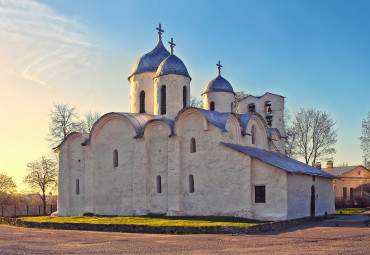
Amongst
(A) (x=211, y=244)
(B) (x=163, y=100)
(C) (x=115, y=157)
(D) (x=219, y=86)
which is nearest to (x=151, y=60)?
(B) (x=163, y=100)

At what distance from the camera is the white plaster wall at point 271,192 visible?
20.5 meters

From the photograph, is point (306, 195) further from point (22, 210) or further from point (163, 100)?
point (22, 210)

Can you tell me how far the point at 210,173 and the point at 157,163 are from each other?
3665mm

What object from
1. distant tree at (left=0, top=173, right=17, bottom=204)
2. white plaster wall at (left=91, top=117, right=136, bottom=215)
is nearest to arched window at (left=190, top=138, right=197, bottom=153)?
white plaster wall at (left=91, top=117, right=136, bottom=215)

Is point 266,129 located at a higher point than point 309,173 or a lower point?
higher

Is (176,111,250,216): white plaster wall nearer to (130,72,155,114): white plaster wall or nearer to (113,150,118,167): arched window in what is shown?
(130,72,155,114): white plaster wall

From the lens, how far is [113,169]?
2623cm

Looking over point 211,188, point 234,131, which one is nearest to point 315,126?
point 234,131

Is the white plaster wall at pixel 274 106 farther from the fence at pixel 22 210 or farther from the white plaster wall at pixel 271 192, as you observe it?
the fence at pixel 22 210

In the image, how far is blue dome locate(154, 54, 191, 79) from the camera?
25.6m

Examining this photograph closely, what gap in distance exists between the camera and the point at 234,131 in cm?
2378

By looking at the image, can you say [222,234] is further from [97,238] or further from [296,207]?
[296,207]

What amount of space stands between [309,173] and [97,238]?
13.0 metres

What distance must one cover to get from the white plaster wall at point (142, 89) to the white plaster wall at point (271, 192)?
9398mm
